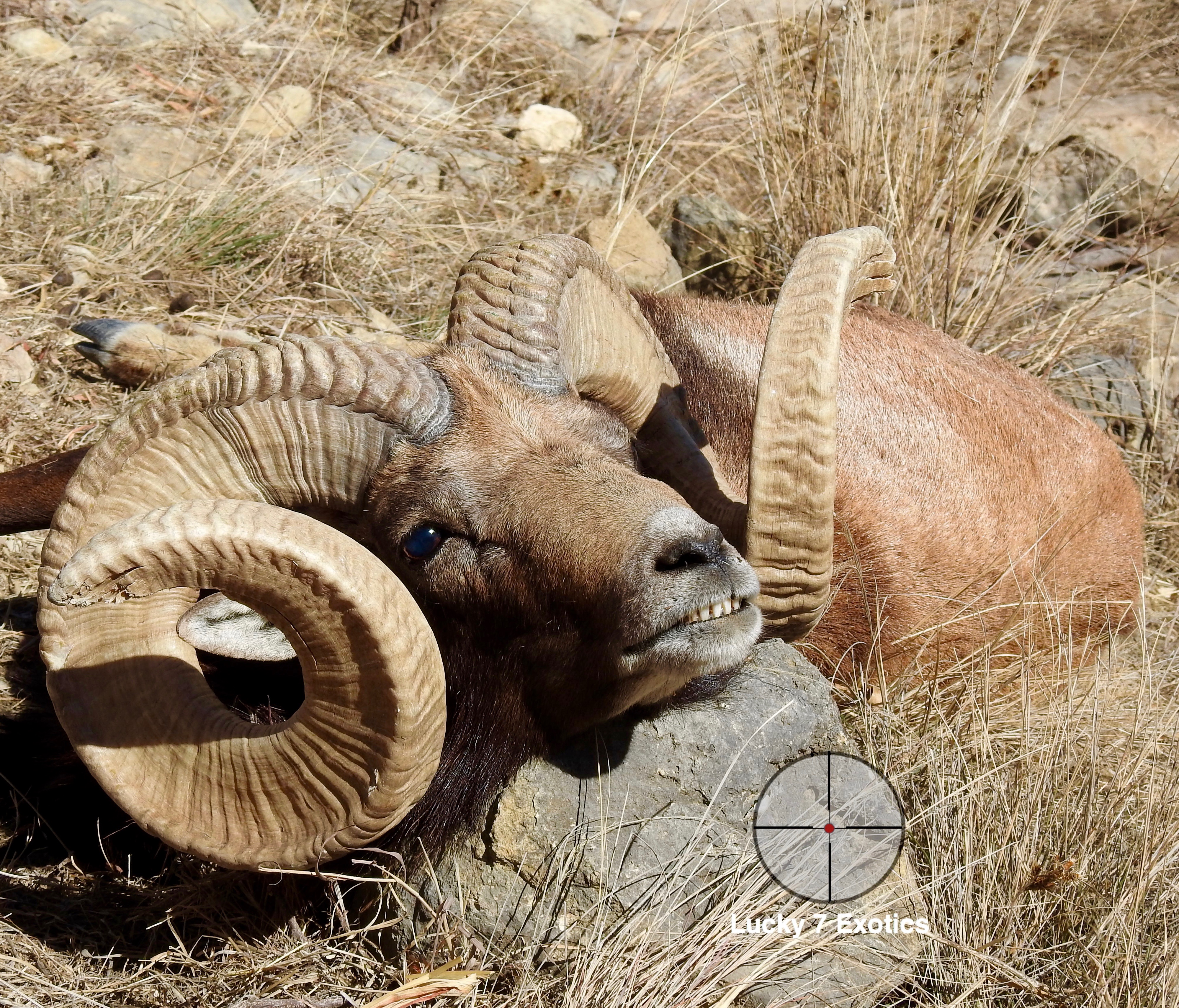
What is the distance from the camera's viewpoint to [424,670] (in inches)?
125

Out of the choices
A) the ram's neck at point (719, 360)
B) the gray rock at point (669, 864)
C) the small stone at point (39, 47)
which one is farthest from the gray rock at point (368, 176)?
the gray rock at point (669, 864)

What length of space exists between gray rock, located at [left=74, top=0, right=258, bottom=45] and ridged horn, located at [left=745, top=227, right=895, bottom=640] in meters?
8.27

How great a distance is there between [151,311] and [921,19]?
17.3ft

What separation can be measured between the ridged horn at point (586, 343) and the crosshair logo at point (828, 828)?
0.90 metres

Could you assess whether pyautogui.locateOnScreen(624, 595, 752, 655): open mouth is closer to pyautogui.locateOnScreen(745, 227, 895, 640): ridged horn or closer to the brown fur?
pyautogui.locateOnScreen(745, 227, 895, 640): ridged horn

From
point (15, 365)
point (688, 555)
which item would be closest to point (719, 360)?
point (688, 555)

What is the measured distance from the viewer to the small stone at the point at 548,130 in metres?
10.2

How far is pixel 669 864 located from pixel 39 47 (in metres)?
8.90

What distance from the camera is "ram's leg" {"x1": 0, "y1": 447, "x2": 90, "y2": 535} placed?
5.09m

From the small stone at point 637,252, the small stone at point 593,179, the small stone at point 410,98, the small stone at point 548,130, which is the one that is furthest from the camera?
the small stone at point 548,130

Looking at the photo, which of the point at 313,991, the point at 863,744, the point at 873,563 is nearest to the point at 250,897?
the point at 313,991

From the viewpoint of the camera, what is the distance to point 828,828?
382 cm

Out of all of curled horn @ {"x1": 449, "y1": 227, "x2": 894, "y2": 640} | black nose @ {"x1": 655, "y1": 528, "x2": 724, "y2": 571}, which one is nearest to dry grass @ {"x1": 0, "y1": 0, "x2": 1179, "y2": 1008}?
curled horn @ {"x1": 449, "y1": 227, "x2": 894, "y2": 640}

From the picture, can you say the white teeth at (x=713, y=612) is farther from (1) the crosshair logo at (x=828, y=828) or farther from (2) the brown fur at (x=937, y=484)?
(2) the brown fur at (x=937, y=484)
